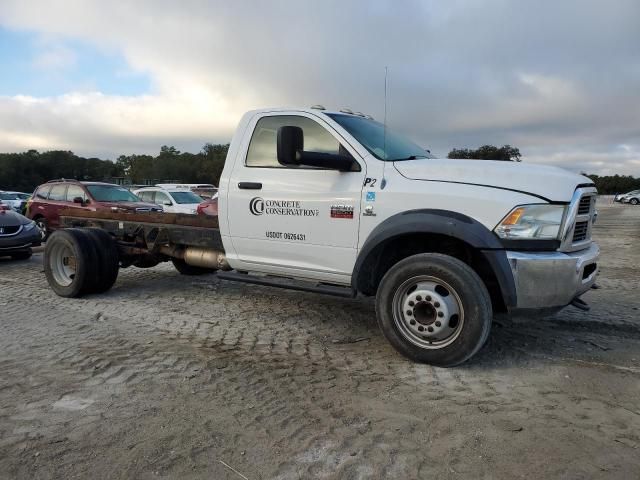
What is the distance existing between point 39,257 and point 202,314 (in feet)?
22.4

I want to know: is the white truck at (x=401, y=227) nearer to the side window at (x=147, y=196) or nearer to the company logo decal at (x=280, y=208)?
the company logo decal at (x=280, y=208)

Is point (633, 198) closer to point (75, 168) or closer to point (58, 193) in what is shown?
point (58, 193)

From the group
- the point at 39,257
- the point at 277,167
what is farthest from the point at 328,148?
the point at 39,257

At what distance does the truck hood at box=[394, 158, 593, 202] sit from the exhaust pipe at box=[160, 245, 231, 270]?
2.36 m

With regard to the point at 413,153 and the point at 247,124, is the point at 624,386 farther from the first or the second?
the point at 247,124

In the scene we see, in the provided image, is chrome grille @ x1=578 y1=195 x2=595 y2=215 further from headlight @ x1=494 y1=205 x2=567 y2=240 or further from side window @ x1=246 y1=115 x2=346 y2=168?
side window @ x1=246 y1=115 x2=346 y2=168

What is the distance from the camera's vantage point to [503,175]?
394cm

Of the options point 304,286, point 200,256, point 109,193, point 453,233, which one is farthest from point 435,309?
point 109,193

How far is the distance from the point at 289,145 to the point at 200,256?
89.0 inches

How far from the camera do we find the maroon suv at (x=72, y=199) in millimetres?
13039

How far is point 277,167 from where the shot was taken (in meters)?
4.94

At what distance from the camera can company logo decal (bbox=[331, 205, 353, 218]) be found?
14.6ft

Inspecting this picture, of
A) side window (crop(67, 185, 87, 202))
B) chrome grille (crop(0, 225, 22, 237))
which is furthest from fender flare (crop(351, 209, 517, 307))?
side window (crop(67, 185, 87, 202))

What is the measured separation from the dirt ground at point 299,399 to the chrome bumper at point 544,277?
0.58 m
